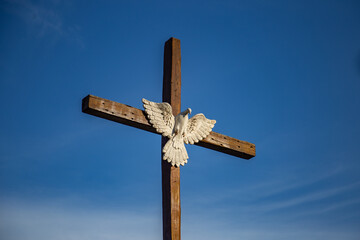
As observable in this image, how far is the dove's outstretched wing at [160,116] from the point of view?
493 centimetres

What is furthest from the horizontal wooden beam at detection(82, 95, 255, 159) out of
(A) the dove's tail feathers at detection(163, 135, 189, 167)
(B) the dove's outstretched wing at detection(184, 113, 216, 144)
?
(A) the dove's tail feathers at detection(163, 135, 189, 167)

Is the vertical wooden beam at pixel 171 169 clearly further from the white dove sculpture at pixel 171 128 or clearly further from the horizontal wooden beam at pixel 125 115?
the horizontal wooden beam at pixel 125 115

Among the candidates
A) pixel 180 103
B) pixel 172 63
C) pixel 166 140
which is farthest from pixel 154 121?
pixel 172 63

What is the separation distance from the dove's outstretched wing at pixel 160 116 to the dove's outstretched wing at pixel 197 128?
23 centimetres

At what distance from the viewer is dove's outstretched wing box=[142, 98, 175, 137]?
493cm

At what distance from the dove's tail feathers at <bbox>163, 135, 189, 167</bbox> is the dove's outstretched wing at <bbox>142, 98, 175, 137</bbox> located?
97 millimetres

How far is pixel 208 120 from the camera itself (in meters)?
5.40

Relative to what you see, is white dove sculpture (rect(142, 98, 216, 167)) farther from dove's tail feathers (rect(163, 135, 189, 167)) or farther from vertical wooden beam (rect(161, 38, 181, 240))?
vertical wooden beam (rect(161, 38, 181, 240))

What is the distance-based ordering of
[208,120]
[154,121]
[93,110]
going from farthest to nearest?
[208,120], [154,121], [93,110]

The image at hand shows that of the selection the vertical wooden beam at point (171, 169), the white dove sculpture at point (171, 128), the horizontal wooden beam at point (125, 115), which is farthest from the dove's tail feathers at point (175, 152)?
the horizontal wooden beam at point (125, 115)

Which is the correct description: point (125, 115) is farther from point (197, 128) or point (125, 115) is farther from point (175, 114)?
point (197, 128)

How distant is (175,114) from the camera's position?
529 cm

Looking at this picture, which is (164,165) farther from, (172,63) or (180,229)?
(172,63)

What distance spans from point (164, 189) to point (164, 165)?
25cm
